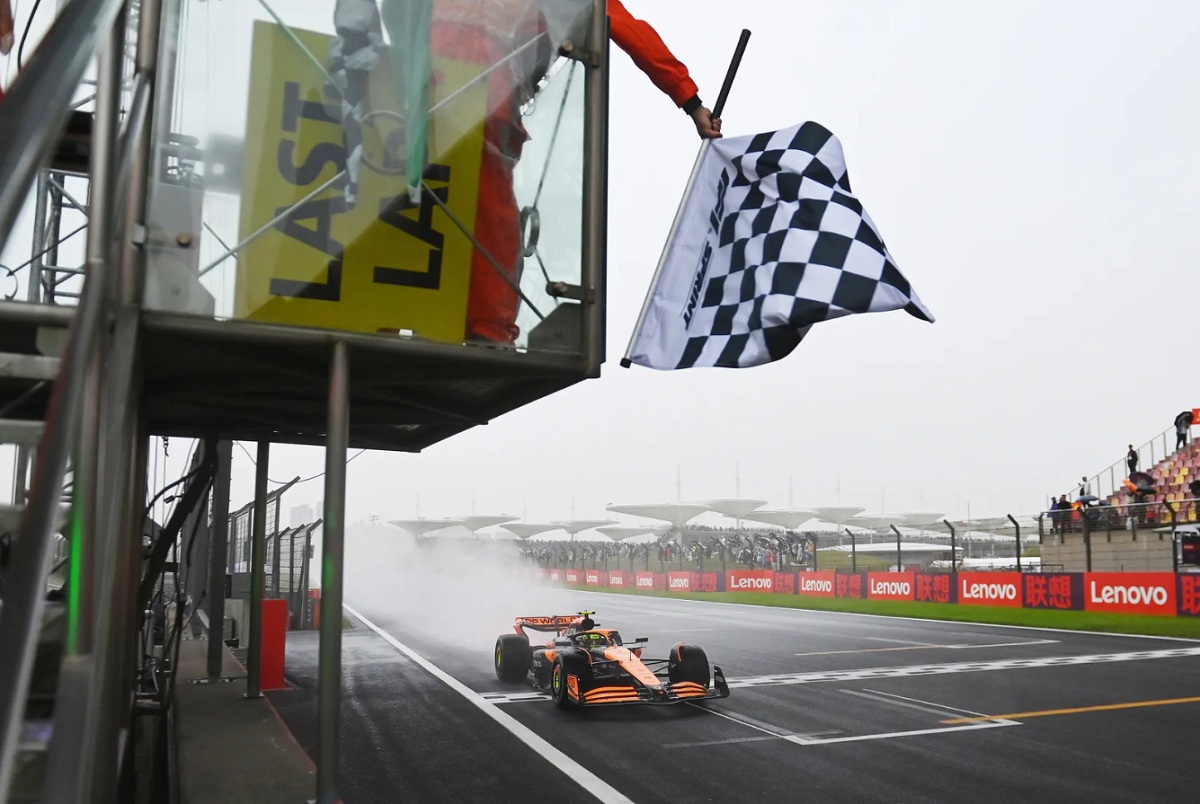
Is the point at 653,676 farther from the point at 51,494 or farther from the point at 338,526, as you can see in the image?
the point at 51,494

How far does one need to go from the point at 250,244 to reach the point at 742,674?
31.8ft

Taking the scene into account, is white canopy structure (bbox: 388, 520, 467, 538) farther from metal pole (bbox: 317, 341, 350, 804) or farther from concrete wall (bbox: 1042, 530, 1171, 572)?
metal pole (bbox: 317, 341, 350, 804)

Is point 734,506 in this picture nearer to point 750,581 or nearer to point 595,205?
point 750,581

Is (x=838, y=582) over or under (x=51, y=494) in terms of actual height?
under

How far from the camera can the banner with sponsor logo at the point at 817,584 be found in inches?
1133

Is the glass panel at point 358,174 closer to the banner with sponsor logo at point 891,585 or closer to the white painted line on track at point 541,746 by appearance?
the white painted line on track at point 541,746

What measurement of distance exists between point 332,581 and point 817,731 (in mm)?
5821

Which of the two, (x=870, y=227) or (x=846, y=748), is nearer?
(x=870, y=227)

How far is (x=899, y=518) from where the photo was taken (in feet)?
378

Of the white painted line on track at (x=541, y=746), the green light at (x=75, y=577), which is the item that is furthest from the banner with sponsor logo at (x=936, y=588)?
the green light at (x=75, y=577)

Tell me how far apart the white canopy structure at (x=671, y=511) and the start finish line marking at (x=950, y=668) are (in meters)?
97.1

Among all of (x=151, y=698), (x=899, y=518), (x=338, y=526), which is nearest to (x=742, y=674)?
(x=151, y=698)

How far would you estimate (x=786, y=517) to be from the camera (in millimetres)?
110625

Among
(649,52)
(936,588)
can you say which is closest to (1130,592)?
(936,588)
